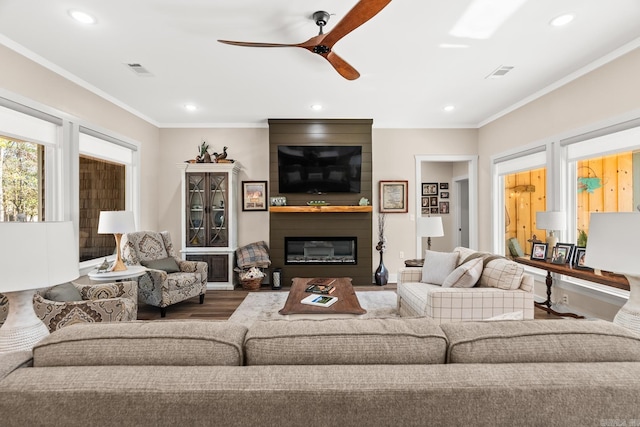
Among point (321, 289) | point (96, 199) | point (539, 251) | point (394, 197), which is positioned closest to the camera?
point (321, 289)

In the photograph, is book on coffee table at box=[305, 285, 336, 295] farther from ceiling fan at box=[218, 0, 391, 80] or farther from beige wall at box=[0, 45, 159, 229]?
beige wall at box=[0, 45, 159, 229]

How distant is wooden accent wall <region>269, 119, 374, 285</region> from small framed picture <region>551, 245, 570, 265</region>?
8.11ft

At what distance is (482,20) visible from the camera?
8.05 feet

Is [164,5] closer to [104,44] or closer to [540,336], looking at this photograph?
[104,44]

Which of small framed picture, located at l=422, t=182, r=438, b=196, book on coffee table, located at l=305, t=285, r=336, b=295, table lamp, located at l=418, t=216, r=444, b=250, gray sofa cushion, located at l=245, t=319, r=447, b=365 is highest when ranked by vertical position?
small framed picture, located at l=422, t=182, r=438, b=196

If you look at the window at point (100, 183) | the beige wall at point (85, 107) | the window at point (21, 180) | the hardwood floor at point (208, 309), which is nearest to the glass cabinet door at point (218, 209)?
the hardwood floor at point (208, 309)

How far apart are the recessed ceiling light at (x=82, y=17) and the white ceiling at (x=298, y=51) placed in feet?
0.16

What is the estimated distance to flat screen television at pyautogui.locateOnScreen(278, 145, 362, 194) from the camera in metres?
5.13

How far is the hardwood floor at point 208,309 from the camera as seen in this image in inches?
146

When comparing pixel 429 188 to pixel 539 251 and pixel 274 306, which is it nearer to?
pixel 539 251

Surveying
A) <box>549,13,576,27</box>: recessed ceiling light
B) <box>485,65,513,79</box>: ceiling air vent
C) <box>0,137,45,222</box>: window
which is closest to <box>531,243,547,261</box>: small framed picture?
<box>485,65,513,79</box>: ceiling air vent

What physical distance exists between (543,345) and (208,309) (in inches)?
150

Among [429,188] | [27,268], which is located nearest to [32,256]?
[27,268]

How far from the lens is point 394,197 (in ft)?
17.7
